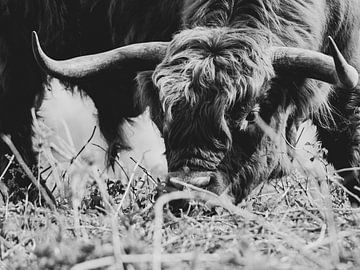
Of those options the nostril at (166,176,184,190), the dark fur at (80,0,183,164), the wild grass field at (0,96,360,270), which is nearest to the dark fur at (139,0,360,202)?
the nostril at (166,176,184,190)

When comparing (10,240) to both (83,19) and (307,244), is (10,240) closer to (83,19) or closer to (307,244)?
(307,244)

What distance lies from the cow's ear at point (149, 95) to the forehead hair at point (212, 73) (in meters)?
0.27

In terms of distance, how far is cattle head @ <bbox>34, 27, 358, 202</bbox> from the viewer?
478 centimetres

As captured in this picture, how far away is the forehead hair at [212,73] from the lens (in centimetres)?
479

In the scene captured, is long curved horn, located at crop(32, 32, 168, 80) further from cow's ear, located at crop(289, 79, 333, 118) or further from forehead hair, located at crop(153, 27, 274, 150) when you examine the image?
cow's ear, located at crop(289, 79, 333, 118)

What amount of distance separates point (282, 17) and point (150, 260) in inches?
118

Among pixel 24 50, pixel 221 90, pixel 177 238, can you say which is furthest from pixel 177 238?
pixel 24 50

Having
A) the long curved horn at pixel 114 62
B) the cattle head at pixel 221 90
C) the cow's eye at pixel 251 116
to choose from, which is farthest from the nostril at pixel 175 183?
the long curved horn at pixel 114 62

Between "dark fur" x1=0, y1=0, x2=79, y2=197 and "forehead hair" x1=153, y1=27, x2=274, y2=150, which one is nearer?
"forehead hair" x1=153, y1=27, x2=274, y2=150

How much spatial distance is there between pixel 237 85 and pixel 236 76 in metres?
0.05

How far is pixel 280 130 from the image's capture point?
540 cm

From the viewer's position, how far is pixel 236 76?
15.9 ft

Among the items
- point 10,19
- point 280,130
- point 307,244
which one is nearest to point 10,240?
point 307,244

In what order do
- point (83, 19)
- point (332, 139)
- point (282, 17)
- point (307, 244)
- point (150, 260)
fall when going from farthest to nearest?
point (83, 19), point (332, 139), point (282, 17), point (307, 244), point (150, 260)
